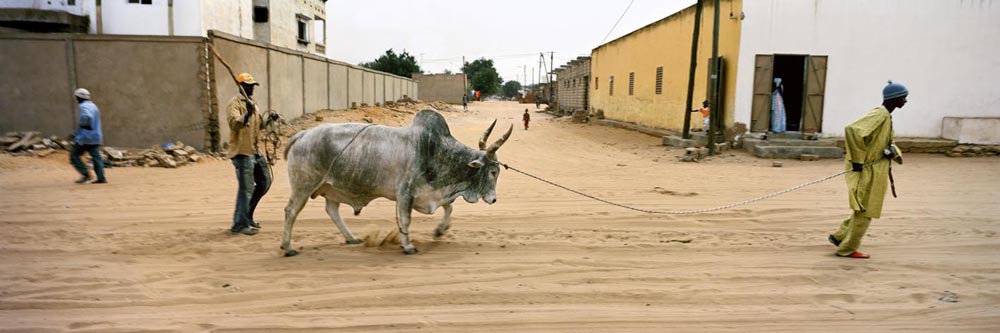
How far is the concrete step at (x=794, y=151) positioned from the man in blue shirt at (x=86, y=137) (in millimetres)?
12592

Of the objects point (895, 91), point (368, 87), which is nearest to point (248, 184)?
point (895, 91)

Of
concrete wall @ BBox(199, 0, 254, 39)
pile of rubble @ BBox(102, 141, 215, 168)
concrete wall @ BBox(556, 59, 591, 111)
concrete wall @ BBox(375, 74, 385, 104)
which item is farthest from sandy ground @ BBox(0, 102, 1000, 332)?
concrete wall @ BBox(556, 59, 591, 111)

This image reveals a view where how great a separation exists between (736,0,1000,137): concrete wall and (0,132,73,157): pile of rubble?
48.9ft

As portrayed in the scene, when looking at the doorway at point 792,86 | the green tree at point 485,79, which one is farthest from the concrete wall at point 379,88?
the green tree at point 485,79

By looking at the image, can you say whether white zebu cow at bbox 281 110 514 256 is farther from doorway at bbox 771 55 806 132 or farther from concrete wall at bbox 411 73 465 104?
concrete wall at bbox 411 73 465 104

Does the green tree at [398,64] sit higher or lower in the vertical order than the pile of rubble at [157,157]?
higher

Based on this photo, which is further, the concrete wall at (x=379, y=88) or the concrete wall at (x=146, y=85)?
the concrete wall at (x=379, y=88)

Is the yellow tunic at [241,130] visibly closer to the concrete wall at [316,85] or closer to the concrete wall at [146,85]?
the concrete wall at [146,85]

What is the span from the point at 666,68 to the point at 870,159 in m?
13.6

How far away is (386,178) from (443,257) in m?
0.86

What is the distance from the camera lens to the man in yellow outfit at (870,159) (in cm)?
528

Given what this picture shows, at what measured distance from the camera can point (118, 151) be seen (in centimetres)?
1199

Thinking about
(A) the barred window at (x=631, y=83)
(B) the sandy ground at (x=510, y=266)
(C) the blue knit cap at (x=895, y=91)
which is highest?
(A) the barred window at (x=631, y=83)

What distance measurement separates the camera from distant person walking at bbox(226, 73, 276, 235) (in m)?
6.04
